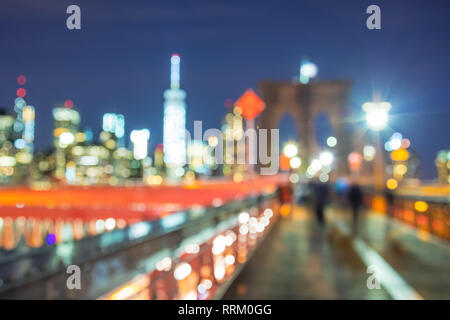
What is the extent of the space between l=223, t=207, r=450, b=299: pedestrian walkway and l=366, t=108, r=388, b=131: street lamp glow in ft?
19.0

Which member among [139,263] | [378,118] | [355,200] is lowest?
[139,263]

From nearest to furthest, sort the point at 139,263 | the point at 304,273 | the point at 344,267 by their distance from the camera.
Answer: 1. the point at 304,273
2. the point at 344,267
3. the point at 139,263

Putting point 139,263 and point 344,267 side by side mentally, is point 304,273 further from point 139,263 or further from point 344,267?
point 139,263

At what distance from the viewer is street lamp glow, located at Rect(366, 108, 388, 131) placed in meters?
19.1

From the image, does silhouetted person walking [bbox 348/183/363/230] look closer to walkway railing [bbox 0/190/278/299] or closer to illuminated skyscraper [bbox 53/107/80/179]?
walkway railing [bbox 0/190/278/299]

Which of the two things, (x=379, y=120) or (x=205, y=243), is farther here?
(x=379, y=120)

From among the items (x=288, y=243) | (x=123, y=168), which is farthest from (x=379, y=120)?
(x=123, y=168)

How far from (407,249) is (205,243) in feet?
17.0

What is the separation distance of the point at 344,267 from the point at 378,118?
1128cm

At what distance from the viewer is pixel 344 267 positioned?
8828 millimetres

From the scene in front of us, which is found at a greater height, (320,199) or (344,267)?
(320,199)

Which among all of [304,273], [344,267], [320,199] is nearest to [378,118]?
[320,199]

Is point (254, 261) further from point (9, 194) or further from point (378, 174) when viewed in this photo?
point (9, 194)

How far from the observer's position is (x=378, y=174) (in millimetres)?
21719
